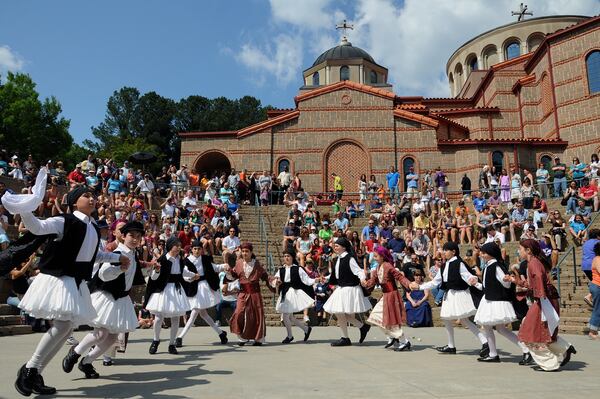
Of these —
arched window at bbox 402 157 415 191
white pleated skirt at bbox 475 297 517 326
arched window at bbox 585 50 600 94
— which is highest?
arched window at bbox 585 50 600 94

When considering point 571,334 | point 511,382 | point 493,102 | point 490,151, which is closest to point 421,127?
point 490,151

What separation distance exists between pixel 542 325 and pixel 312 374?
11.0ft

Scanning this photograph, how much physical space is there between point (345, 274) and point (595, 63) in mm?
26334

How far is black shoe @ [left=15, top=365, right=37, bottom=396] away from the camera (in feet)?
16.6

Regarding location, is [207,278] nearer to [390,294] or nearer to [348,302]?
[348,302]

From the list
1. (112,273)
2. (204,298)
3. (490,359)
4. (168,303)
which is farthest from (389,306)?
(112,273)

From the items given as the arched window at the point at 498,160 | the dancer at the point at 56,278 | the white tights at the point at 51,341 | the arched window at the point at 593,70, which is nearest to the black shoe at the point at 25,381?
the dancer at the point at 56,278

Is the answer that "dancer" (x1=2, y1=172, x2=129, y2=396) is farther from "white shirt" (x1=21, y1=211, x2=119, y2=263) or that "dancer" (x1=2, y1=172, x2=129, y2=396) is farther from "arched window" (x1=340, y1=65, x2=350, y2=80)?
"arched window" (x1=340, y1=65, x2=350, y2=80)

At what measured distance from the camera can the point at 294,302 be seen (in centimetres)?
1071

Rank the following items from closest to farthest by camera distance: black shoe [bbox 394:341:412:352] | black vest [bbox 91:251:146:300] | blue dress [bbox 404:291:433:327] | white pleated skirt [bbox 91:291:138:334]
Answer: white pleated skirt [bbox 91:291:138:334]
black vest [bbox 91:251:146:300]
black shoe [bbox 394:341:412:352]
blue dress [bbox 404:291:433:327]

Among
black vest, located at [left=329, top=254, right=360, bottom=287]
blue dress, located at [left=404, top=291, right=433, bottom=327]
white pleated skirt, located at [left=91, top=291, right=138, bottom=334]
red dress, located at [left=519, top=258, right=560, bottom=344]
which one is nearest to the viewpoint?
white pleated skirt, located at [left=91, top=291, right=138, bottom=334]

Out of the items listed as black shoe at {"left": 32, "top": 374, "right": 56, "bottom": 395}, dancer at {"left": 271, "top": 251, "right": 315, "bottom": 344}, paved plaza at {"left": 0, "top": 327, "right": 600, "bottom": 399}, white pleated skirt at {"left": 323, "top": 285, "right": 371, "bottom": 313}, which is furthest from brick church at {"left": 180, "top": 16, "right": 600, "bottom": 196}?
black shoe at {"left": 32, "top": 374, "right": 56, "bottom": 395}

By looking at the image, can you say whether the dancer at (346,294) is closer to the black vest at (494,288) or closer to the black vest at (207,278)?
the black vest at (207,278)

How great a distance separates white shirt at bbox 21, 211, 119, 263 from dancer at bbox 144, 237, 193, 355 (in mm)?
2459
